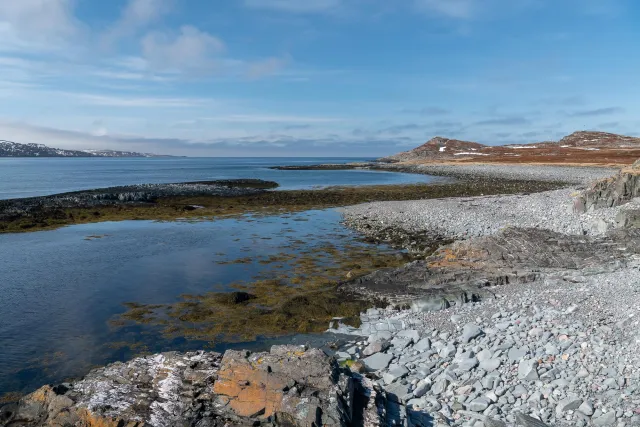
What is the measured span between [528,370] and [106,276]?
52.2ft

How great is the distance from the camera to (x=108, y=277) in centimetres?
1791

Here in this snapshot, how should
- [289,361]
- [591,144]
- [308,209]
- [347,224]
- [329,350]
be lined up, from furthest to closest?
[591,144] < [308,209] < [347,224] < [329,350] < [289,361]

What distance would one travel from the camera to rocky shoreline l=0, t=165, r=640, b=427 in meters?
6.49

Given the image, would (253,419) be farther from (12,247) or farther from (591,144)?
(591,144)

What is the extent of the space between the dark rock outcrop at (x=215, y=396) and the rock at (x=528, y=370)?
2834 mm

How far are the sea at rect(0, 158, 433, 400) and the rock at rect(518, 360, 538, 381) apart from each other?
598 cm

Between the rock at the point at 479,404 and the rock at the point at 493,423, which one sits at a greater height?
the rock at the point at 493,423

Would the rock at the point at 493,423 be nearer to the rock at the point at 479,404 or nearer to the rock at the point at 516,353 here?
the rock at the point at 479,404

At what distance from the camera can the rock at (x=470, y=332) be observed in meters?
10.1

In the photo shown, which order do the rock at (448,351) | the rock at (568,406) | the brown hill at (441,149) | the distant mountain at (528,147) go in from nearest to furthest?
the rock at (568,406) → the rock at (448,351) → the distant mountain at (528,147) → the brown hill at (441,149)

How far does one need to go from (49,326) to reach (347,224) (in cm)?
2044

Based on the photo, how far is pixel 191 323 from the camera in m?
12.9

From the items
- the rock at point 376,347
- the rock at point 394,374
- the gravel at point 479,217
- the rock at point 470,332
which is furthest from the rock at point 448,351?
the gravel at point 479,217

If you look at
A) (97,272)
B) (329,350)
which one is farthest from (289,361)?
(97,272)
